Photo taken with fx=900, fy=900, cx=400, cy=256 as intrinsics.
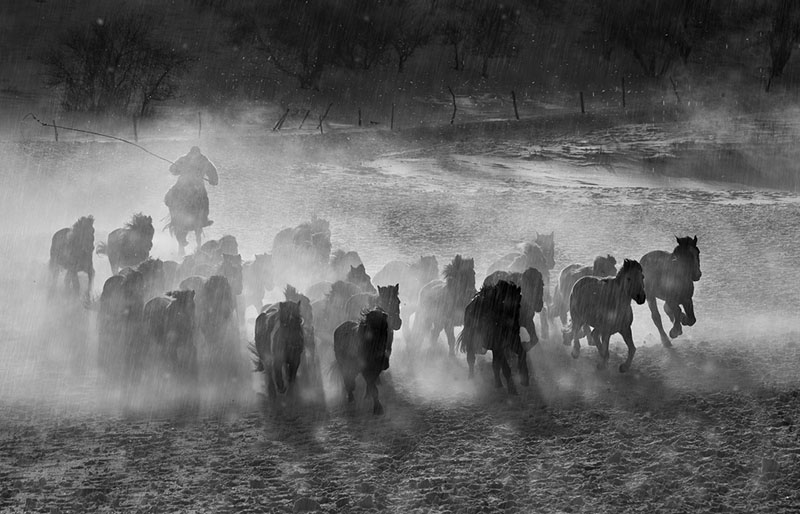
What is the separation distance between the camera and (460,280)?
38.6 ft

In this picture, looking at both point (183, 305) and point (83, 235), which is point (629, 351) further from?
point (83, 235)

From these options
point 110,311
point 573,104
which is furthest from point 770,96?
point 110,311

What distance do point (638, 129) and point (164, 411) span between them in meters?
30.4

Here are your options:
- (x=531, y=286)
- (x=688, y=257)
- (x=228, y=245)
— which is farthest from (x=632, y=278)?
(x=228, y=245)

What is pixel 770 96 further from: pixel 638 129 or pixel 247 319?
pixel 247 319

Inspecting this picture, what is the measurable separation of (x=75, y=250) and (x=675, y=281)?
30.7 ft

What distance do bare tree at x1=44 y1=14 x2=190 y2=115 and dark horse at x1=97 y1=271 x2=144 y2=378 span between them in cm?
3447

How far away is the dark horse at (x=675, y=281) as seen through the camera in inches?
463

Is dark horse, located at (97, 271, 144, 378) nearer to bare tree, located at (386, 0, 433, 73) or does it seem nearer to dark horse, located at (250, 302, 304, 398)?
dark horse, located at (250, 302, 304, 398)

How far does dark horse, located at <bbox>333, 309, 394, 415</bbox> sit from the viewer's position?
9.51m

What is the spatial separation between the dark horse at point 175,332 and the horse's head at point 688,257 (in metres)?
6.27

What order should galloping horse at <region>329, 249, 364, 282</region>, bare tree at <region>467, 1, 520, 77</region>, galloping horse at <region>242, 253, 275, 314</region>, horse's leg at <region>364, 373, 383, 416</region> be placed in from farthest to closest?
bare tree at <region>467, 1, 520, 77</region>, galloping horse at <region>242, 253, 275, 314</region>, galloping horse at <region>329, 249, 364, 282</region>, horse's leg at <region>364, 373, 383, 416</region>

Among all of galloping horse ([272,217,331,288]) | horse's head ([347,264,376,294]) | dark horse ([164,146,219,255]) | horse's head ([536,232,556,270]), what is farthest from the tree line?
horse's head ([347,264,376,294])

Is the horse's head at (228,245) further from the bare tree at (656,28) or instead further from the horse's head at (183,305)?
the bare tree at (656,28)
